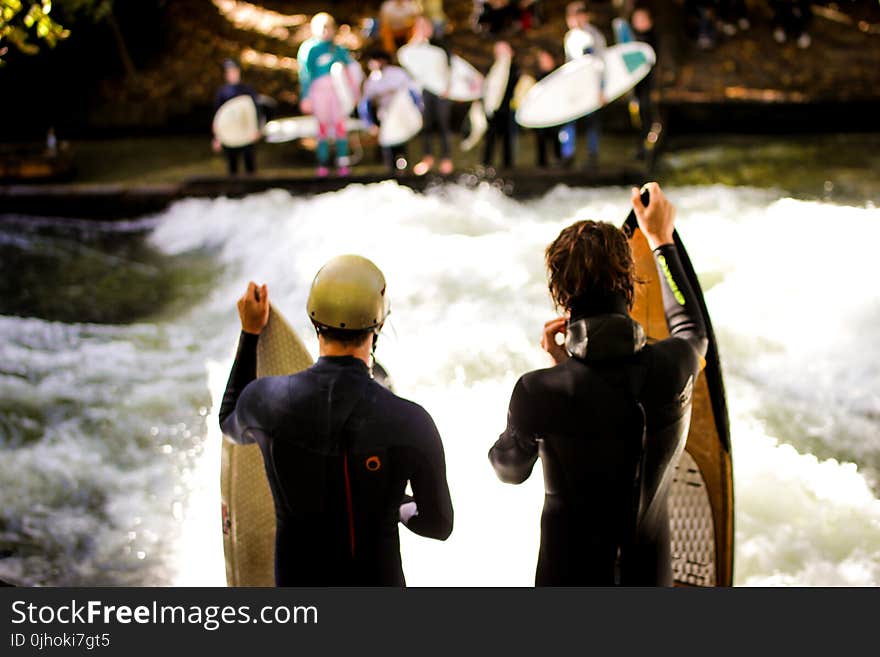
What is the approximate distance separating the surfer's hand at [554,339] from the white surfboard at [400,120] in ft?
18.8

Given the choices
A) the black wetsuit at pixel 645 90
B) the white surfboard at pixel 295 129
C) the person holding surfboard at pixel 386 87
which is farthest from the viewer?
the white surfboard at pixel 295 129

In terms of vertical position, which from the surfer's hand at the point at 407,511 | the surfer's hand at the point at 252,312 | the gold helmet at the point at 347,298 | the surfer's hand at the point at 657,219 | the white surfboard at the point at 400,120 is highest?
the white surfboard at the point at 400,120

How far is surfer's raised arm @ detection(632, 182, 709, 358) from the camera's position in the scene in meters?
2.09

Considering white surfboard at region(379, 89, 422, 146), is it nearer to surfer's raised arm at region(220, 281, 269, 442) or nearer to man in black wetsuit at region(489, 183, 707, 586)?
surfer's raised arm at region(220, 281, 269, 442)

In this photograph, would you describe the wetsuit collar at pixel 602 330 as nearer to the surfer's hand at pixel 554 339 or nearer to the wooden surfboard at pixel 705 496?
the surfer's hand at pixel 554 339

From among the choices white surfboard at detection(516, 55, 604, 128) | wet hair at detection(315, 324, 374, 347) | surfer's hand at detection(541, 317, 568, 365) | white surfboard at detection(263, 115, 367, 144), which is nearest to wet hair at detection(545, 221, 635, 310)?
surfer's hand at detection(541, 317, 568, 365)

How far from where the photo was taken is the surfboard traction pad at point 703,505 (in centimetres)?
268

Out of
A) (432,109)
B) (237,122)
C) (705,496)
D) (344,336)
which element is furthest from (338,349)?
(432,109)

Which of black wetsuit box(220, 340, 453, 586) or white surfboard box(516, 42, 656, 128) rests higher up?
white surfboard box(516, 42, 656, 128)

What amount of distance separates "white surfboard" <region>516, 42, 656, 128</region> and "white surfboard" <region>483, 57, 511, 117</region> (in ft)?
0.78

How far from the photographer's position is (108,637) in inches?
94.7

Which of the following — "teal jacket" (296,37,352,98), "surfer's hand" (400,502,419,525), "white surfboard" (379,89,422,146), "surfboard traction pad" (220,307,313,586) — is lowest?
"surfer's hand" (400,502,419,525)

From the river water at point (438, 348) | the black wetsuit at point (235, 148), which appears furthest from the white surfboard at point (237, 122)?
the river water at point (438, 348)

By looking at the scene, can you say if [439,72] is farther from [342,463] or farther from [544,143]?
[342,463]
